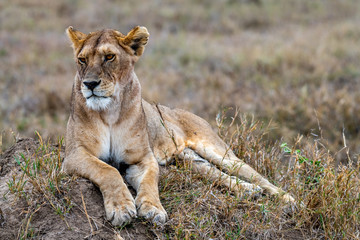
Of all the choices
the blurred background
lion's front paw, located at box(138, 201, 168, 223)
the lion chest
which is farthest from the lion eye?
the blurred background

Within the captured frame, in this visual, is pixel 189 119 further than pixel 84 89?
Yes

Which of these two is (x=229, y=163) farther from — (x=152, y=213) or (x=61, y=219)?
(x=61, y=219)

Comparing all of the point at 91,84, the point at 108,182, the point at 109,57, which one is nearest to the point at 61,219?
the point at 108,182

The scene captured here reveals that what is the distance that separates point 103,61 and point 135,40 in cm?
46

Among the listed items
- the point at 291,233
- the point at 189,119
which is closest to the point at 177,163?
the point at 189,119

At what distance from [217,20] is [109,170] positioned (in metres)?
17.3

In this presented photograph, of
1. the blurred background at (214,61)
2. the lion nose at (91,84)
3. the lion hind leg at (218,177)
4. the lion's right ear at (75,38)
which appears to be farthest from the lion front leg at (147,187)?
the blurred background at (214,61)

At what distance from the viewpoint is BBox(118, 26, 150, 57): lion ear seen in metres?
4.27

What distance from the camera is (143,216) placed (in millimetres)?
3576

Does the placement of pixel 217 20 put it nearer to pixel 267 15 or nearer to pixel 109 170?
pixel 267 15

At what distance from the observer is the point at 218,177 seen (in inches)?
171

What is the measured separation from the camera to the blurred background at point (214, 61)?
400 inches

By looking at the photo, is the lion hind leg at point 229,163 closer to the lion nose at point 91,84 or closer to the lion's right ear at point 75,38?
the lion nose at point 91,84

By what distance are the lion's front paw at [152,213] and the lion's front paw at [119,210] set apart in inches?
3.0
